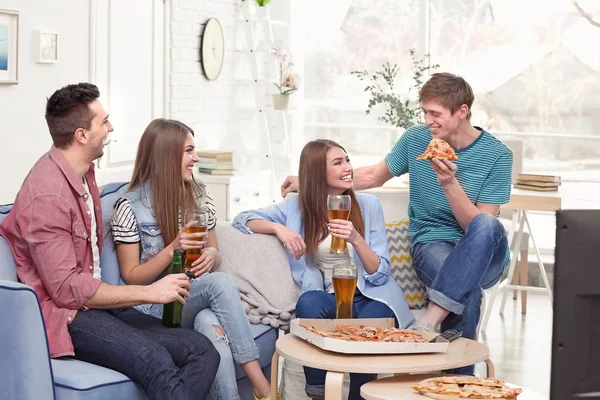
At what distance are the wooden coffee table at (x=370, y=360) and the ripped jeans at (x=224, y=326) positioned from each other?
0.32 m

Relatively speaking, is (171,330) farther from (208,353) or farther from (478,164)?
(478,164)

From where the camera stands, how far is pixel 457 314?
3379 mm

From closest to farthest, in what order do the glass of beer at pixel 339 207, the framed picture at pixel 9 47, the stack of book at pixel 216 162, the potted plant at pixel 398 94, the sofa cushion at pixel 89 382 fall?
the sofa cushion at pixel 89 382
the glass of beer at pixel 339 207
the framed picture at pixel 9 47
the stack of book at pixel 216 162
the potted plant at pixel 398 94

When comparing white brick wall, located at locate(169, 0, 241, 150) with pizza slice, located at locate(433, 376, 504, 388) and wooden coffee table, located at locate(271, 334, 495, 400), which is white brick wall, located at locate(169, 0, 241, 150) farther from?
pizza slice, located at locate(433, 376, 504, 388)

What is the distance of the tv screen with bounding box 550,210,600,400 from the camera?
121cm

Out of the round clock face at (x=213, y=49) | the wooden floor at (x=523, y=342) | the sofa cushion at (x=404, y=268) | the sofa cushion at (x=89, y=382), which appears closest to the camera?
the sofa cushion at (x=89, y=382)

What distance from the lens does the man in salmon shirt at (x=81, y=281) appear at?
2.73 metres

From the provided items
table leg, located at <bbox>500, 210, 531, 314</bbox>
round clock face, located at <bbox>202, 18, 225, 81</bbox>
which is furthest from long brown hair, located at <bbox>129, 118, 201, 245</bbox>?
round clock face, located at <bbox>202, 18, 225, 81</bbox>

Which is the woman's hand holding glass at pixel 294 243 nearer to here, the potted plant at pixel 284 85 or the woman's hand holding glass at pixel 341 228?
the woman's hand holding glass at pixel 341 228

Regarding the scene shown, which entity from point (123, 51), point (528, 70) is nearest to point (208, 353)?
point (123, 51)

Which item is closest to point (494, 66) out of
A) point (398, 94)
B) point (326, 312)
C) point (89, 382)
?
point (398, 94)

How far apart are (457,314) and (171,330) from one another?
3.52ft

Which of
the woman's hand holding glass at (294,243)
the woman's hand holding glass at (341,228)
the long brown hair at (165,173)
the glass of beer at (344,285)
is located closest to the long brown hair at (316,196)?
the woman's hand holding glass at (294,243)

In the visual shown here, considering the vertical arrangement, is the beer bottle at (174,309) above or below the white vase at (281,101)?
below
